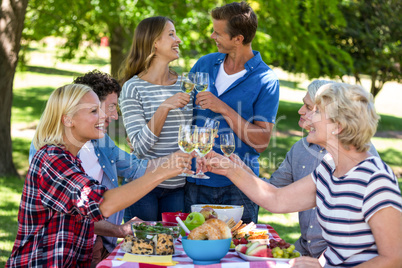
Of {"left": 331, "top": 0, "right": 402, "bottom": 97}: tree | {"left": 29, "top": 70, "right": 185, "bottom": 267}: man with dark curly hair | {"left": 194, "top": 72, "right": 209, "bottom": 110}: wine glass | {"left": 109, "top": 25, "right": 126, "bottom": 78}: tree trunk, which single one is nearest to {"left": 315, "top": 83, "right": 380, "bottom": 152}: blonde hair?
{"left": 194, "top": 72, "right": 209, "bottom": 110}: wine glass

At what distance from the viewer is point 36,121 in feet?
52.5

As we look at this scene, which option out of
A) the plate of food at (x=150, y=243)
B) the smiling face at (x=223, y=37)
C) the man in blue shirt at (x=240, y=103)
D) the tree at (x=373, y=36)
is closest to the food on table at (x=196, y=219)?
the plate of food at (x=150, y=243)

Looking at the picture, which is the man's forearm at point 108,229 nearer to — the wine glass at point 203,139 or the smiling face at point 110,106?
→ the smiling face at point 110,106

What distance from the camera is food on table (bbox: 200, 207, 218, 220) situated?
2941 mm

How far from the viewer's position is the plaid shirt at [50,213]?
268cm

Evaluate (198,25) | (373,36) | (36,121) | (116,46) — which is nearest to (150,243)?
(198,25)

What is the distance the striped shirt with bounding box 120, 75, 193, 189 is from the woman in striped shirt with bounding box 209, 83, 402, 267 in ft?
4.31

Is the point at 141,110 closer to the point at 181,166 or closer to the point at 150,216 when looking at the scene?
the point at 150,216

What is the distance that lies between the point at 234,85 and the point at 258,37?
591cm

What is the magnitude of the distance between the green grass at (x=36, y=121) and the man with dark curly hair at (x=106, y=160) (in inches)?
18.3

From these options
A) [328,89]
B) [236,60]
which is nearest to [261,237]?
[328,89]

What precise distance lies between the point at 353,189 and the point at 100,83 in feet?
7.19

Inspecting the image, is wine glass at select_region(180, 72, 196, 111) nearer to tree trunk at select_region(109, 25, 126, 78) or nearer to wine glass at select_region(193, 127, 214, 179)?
wine glass at select_region(193, 127, 214, 179)

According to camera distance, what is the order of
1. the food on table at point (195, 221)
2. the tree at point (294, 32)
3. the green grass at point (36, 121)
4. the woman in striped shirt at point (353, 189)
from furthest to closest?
the tree at point (294, 32) → the green grass at point (36, 121) → the food on table at point (195, 221) → the woman in striped shirt at point (353, 189)
